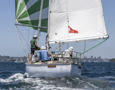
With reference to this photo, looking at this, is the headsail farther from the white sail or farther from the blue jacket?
the blue jacket

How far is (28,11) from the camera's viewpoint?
2069cm

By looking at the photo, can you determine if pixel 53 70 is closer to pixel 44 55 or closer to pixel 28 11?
pixel 44 55

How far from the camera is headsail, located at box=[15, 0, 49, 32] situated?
20.3 metres

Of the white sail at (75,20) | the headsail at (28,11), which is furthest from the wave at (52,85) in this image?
the headsail at (28,11)

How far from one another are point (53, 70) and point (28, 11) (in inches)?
285

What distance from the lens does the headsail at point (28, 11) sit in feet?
66.5

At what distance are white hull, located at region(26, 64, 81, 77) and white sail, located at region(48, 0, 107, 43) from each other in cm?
191

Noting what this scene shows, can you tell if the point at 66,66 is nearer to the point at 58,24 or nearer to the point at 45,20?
the point at 58,24

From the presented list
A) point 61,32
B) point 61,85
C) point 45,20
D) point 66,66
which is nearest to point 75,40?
point 61,32

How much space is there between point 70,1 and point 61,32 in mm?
2049

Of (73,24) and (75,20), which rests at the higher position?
(75,20)

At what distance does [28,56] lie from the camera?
1836cm

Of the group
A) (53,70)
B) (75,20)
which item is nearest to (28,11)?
(75,20)

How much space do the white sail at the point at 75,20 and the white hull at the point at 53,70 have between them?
1.91 meters
